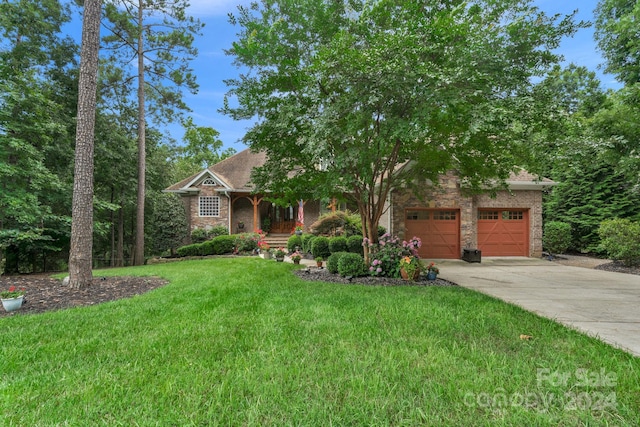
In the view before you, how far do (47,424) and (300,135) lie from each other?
538 cm

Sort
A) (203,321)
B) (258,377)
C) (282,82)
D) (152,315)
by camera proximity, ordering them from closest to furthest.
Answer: (258,377) < (203,321) < (152,315) < (282,82)

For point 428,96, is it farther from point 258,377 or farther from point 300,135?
point 258,377

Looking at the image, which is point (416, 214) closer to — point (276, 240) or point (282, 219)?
point (276, 240)

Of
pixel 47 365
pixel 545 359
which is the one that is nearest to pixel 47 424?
pixel 47 365

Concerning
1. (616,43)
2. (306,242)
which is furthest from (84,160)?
(616,43)

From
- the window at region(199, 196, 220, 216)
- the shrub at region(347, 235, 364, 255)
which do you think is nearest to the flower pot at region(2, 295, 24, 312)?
the shrub at region(347, 235, 364, 255)

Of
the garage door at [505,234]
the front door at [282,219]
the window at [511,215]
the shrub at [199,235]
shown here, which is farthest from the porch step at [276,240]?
the window at [511,215]

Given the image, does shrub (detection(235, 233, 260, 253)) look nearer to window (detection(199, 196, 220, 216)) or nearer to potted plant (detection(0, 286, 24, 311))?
window (detection(199, 196, 220, 216))

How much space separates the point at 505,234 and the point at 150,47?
17.4m

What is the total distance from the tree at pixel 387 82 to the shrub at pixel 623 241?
573 cm

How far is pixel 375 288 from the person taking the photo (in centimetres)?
564

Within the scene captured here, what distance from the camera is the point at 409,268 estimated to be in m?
6.41

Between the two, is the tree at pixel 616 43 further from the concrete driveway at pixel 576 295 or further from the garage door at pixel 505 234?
the concrete driveway at pixel 576 295

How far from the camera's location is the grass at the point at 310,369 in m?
1.79
